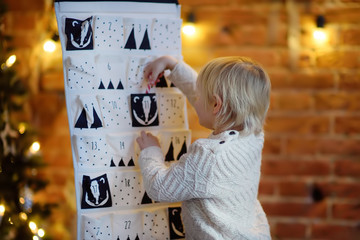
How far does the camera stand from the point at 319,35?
1.72 meters

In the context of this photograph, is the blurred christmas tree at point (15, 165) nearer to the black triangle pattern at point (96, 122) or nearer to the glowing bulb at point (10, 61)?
the glowing bulb at point (10, 61)

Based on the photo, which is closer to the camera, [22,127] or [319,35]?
[22,127]

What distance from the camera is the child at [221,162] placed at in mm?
1037

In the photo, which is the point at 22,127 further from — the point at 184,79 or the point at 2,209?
the point at 184,79

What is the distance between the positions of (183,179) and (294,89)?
911mm

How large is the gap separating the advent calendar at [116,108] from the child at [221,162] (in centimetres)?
9

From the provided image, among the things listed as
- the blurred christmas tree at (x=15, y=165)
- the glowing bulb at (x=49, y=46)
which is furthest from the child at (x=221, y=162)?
the glowing bulb at (x=49, y=46)

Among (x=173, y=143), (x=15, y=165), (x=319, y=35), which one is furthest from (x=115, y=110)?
(x=319, y=35)

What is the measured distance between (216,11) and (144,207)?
0.94m

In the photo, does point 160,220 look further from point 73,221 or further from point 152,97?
point 73,221

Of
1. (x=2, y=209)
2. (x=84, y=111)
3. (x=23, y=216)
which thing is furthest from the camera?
(x=23, y=216)

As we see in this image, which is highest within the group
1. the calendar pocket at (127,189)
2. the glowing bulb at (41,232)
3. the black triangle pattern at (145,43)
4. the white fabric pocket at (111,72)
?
the black triangle pattern at (145,43)

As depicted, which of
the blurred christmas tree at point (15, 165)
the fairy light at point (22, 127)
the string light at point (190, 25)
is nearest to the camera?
the blurred christmas tree at point (15, 165)

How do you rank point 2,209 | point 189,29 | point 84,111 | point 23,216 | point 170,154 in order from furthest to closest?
point 189,29, point 23,216, point 2,209, point 170,154, point 84,111
